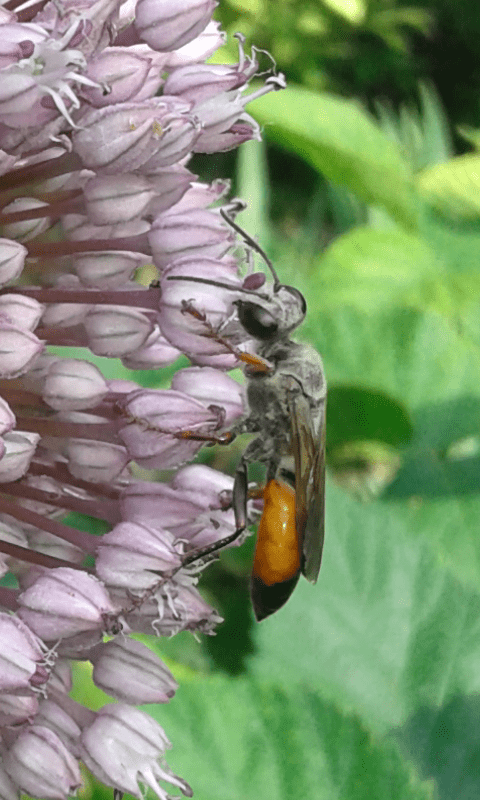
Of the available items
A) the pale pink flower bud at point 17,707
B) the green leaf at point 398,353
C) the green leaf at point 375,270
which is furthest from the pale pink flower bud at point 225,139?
the green leaf at point 375,270

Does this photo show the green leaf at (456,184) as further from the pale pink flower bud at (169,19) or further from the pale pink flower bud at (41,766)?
the pale pink flower bud at (41,766)

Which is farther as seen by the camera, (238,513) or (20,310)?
(238,513)

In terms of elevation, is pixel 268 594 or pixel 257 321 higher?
pixel 257 321

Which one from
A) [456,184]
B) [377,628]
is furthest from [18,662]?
[456,184]

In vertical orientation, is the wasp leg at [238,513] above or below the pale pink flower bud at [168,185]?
below

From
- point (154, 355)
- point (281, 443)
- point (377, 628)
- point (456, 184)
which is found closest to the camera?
point (154, 355)

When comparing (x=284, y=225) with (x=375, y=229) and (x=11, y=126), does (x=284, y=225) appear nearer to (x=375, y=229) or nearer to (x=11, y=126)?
(x=375, y=229)

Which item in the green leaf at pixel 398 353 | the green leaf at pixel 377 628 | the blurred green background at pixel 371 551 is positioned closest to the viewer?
the blurred green background at pixel 371 551

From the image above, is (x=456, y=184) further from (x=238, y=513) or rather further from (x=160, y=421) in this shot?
(x=160, y=421)
